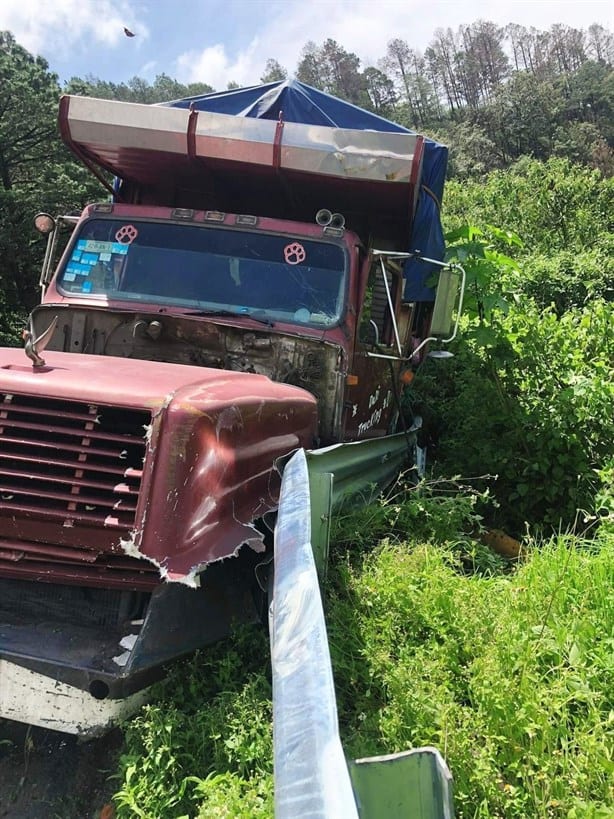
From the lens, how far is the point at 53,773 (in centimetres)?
259

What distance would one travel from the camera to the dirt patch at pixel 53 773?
240 cm

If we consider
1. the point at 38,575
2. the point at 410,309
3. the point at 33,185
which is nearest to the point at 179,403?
the point at 38,575

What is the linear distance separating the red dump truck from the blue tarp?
0.02m

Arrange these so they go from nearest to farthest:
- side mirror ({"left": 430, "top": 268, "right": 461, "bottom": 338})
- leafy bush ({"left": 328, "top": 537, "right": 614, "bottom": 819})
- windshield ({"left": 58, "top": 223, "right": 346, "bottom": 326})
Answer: leafy bush ({"left": 328, "top": 537, "right": 614, "bottom": 819}) → windshield ({"left": 58, "top": 223, "right": 346, "bottom": 326}) → side mirror ({"left": 430, "top": 268, "right": 461, "bottom": 338})

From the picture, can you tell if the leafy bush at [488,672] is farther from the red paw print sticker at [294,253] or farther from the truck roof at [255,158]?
the truck roof at [255,158]

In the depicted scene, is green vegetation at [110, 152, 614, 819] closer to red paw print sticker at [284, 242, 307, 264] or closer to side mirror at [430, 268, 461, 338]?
side mirror at [430, 268, 461, 338]

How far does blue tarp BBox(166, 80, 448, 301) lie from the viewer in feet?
Answer: 17.2

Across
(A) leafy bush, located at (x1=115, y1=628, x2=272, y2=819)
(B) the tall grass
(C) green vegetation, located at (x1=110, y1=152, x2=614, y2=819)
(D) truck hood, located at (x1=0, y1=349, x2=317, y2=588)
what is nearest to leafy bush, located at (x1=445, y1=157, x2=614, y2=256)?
(C) green vegetation, located at (x1=110, y1=152, x2=614, y2=819)

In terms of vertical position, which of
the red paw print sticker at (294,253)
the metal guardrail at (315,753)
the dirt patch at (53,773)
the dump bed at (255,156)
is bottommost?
the dirt patch at (53,773)

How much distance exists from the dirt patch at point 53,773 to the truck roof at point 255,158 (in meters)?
3.51

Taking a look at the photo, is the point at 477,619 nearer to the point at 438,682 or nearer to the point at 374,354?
the point at 438,682

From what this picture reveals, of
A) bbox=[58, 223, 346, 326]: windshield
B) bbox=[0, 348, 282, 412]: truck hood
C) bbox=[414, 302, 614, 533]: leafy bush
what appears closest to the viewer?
bbox=[0, 348, 282, 412]: truck hood

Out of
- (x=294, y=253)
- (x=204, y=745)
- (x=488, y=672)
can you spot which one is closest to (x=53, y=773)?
(x=204, y=745)

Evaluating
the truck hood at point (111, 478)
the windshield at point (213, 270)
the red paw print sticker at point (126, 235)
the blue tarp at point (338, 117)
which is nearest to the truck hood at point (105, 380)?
the truck hood at point (111, 478)
